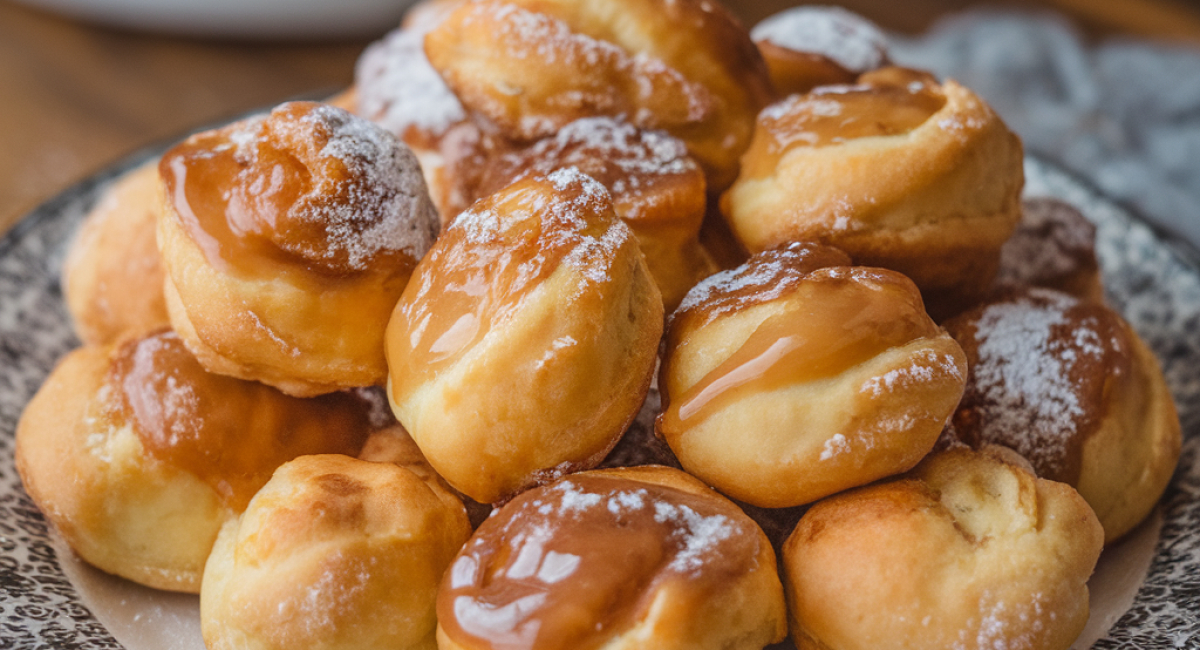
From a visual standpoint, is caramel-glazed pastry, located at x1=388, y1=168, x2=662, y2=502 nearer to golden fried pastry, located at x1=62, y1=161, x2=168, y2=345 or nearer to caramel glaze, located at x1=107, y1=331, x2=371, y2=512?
caramel glaze, located at x1=107, y1=331, x2=371, y2=512

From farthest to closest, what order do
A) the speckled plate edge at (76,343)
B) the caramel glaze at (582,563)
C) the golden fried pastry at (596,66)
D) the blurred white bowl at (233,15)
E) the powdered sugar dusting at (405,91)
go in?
the blurred white bowl at (233,15) → the powdered sugar dusting at (405,91) → the golden fried pastry at (596,66) → the speckled plate edge at (76,343) → the caramel glaze at (582,563)

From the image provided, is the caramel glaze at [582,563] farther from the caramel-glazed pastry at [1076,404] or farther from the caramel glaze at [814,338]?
the caramel-glazed pastry at [1076,404]

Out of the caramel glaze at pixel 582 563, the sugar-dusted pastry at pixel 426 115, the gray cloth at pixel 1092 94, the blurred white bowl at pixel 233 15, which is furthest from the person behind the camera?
the blurred white bowl at pixel 233 15

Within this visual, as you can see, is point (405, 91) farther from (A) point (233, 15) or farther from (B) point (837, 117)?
Answer: (A) point (233, 15)

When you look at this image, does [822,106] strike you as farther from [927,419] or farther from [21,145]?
[21,145]

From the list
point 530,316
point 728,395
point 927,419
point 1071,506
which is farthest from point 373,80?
point 1071,506

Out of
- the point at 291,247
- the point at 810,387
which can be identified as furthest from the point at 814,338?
the point at 291,247

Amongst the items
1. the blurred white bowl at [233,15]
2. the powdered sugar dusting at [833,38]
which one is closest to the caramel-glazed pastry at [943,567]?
the powdered sugar dusting at [833,38]
